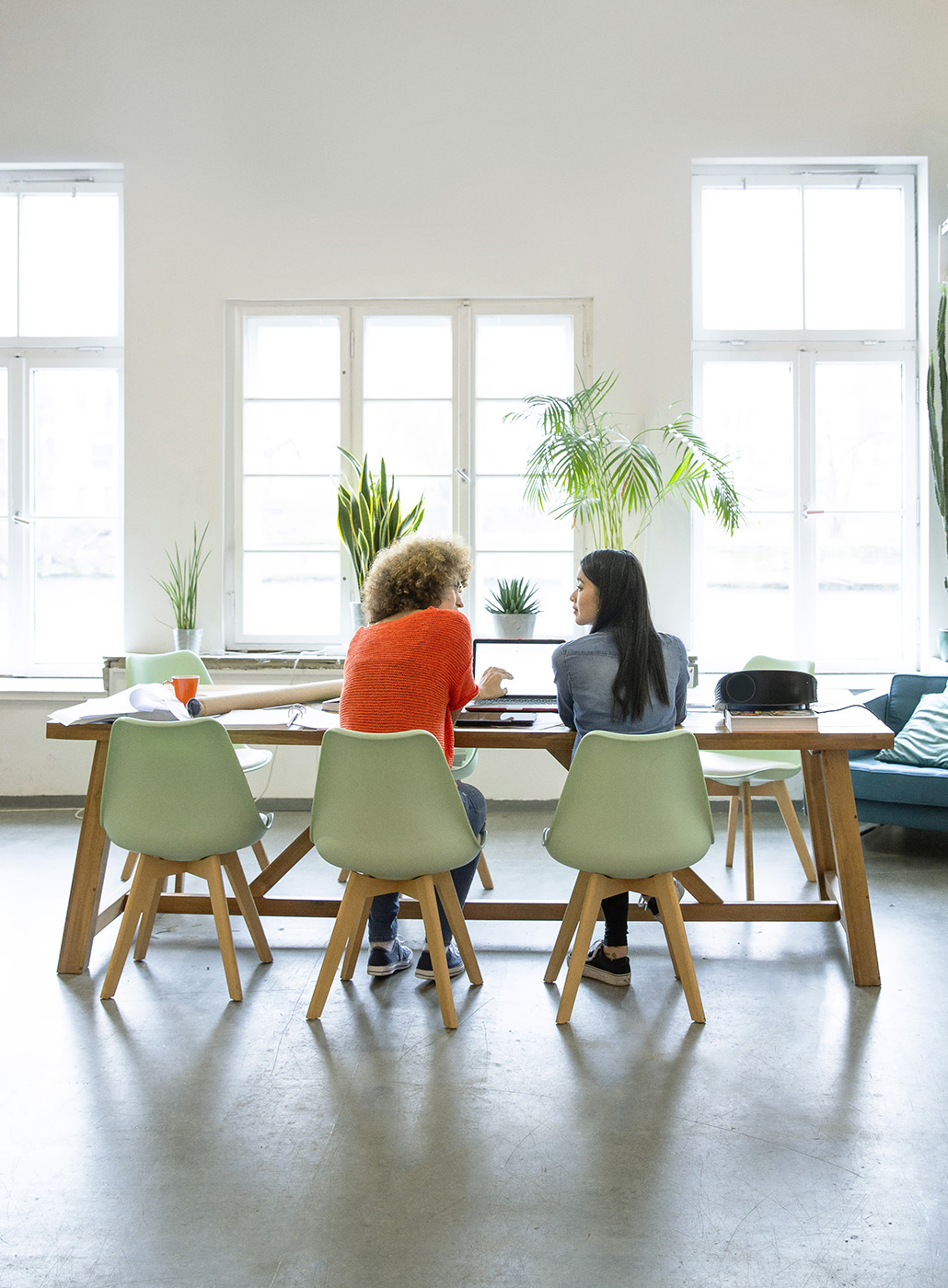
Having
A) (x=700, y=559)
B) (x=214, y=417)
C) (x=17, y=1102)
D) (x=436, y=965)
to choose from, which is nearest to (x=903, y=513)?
(x=700, y=559)

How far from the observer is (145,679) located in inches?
168

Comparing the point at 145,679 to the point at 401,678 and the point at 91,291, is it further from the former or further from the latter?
the point at 91,291

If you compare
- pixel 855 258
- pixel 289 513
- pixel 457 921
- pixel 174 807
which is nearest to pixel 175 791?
pixel 174 807

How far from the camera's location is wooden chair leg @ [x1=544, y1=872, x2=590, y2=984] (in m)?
2.89

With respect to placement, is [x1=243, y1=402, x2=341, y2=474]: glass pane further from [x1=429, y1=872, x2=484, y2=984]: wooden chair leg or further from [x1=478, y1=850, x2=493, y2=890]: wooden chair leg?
[x1=429, y1=872, x2=484, y2=984]: wooden chair leg

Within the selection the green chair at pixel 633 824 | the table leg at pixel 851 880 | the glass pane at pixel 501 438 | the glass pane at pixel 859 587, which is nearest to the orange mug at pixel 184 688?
the green chair at pixel 633 824

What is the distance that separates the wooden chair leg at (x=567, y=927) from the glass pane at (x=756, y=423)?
3041 mm

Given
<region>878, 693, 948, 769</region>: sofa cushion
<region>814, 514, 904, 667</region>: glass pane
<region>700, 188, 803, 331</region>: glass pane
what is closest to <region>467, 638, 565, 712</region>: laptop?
<region>878, 693, 948, 769</region>: sofa cushion

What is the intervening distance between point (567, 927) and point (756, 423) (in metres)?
3.30

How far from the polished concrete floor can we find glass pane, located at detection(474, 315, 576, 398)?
114 inches

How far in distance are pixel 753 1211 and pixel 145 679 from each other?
3.06m

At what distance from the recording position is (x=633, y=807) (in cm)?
263

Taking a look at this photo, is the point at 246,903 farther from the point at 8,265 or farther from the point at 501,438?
the point at 8,265

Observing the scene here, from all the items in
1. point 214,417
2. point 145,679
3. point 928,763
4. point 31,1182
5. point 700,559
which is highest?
point 214,417
